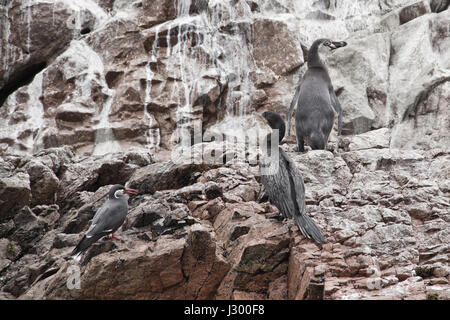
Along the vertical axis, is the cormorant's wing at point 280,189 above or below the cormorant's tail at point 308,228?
above

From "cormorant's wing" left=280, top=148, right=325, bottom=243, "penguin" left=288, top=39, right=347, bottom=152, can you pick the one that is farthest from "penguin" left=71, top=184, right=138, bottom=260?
"penguin" left=288, top=39, right=347, bottom=152

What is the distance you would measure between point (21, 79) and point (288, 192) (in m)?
10.5

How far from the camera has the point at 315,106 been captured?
31.9 feet

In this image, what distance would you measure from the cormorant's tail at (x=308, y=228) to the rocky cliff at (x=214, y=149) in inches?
4.2

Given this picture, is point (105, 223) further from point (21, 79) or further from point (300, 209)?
point (21, 79)

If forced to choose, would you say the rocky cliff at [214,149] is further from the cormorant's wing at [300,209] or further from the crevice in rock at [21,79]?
the cormorant's wing at [300,209]

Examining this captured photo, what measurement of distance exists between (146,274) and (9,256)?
2886 millimetres

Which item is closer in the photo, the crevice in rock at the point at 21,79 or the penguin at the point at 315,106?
the penguin at the point at 315,106

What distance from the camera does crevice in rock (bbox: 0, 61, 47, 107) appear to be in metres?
14.0

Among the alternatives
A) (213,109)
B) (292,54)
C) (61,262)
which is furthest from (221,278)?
(292,54)

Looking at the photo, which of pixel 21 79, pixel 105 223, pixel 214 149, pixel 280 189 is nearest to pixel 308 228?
pixel 280 189

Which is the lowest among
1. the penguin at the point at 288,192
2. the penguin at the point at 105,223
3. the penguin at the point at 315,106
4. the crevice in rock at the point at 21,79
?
the penguin at the point at 105,223

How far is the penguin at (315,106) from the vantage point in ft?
31.3

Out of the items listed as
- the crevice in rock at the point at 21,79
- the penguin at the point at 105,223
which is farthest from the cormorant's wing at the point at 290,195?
the crevice in rock at the point at 21,79
